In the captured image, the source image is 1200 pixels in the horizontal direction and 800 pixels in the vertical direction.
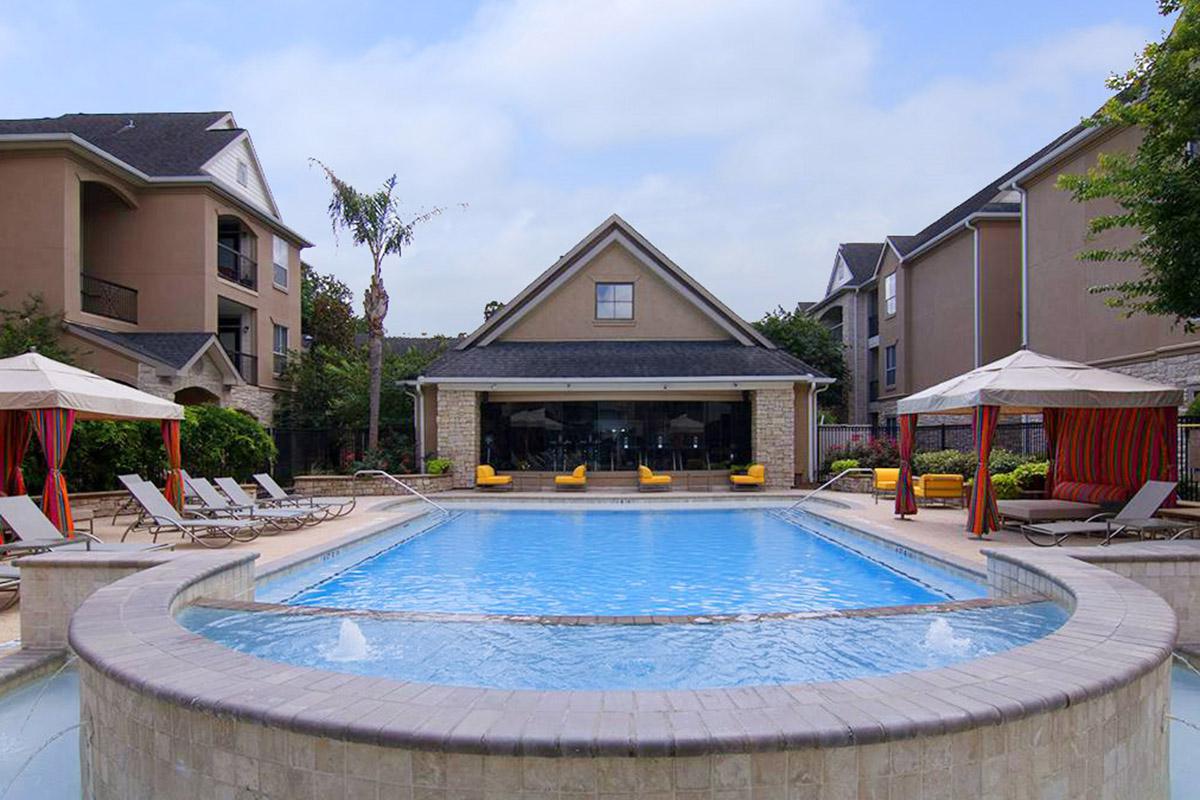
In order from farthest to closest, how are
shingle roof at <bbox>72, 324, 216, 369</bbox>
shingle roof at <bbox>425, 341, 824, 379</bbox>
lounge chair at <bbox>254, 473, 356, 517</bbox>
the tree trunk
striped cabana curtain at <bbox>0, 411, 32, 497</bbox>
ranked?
1. the tree trunk
2. shingle roof at <bbox>425, 341, 824, 379</bbox>
3. shingle roof at <bbox>72, 324, 216, 369</bbox>
4. lounge chair at <bbox>254, 473, 356, 517</bbox>
5. striped cabana curtain at <bbox>0, 411, 32, 497</bbox>

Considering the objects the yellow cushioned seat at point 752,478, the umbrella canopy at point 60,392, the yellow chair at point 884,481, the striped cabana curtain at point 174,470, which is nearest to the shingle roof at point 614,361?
the yellow cushioned seat at point 752,478

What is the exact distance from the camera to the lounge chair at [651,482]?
2203 centimetres

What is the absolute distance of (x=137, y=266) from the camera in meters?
23.7

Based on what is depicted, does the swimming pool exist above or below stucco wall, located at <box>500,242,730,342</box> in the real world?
below

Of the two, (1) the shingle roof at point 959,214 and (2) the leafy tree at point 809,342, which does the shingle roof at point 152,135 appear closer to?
(2) the leafy tree at point 809,342

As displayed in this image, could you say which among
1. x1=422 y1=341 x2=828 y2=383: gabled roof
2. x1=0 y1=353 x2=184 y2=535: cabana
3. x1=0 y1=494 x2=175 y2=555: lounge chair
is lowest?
x1=0 y1=494 x2=175 y2=555: lounge chair

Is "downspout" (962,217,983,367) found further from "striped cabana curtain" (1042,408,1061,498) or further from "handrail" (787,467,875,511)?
"striped cabana curtain" (1042,408,1061,498)

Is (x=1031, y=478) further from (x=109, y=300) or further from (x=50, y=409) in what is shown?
(x=109, y=300)

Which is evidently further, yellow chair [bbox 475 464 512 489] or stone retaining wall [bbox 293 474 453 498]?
yellow chair [bbox 475 464 512 489]

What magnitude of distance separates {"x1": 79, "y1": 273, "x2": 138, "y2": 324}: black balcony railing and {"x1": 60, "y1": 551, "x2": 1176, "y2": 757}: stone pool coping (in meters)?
21.9

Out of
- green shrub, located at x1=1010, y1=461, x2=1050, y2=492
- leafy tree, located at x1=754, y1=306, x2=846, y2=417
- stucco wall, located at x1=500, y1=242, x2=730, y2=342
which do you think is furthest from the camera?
leafy tree, located at x1=754, y1=306, x2=846, y2=417

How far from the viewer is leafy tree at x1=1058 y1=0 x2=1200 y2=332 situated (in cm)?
1097

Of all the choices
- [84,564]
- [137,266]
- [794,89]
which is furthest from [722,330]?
[84,564]

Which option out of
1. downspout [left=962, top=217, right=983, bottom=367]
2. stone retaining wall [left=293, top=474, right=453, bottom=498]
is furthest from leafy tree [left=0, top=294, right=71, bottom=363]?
downspout [left=962, top=217, right=983, bottom=367]
